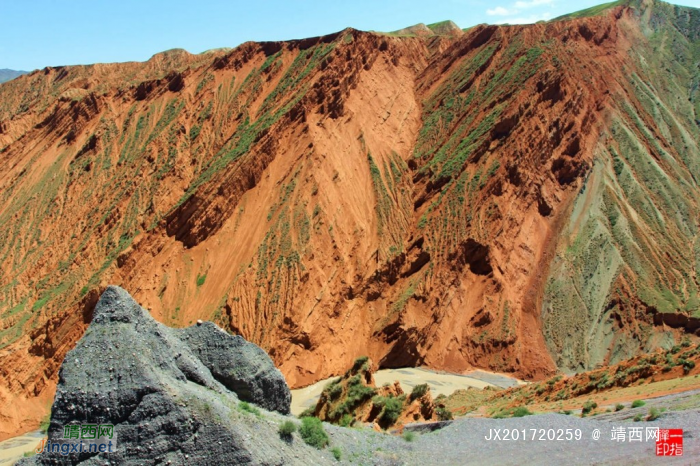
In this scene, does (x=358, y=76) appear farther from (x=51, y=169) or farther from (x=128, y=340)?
(x=128, y=340)

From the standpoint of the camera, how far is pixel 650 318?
39219 mm

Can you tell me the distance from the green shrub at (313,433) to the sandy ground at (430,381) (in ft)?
63.5

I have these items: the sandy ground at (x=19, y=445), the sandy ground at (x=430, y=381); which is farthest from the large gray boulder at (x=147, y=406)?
the sandy ground at (x=430, y=381)

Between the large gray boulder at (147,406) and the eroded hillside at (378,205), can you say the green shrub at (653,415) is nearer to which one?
the large gray boulder at (147,406)

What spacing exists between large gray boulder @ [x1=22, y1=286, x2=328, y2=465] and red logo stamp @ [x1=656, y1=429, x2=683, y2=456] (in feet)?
20.2

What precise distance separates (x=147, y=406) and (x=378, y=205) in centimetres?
3584

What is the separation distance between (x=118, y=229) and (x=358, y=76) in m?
20.8

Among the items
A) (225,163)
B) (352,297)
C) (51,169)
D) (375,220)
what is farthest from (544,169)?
(51,169)

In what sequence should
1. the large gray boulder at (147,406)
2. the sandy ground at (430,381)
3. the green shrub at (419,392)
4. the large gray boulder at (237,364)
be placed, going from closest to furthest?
1. the large gray boulder at (147,406)
2. the large gray boulder at (237,364)
3. the green shrub at (419,392)
4. the sandy ground at (430,381)

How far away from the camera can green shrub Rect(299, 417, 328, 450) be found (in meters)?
13.6

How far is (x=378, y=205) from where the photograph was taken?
46.8m

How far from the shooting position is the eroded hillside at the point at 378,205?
39625 millimetres

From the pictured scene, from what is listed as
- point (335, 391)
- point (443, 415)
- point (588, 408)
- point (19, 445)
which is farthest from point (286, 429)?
point (19, 445)

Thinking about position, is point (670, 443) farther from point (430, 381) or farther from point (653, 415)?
point (430, 381)
